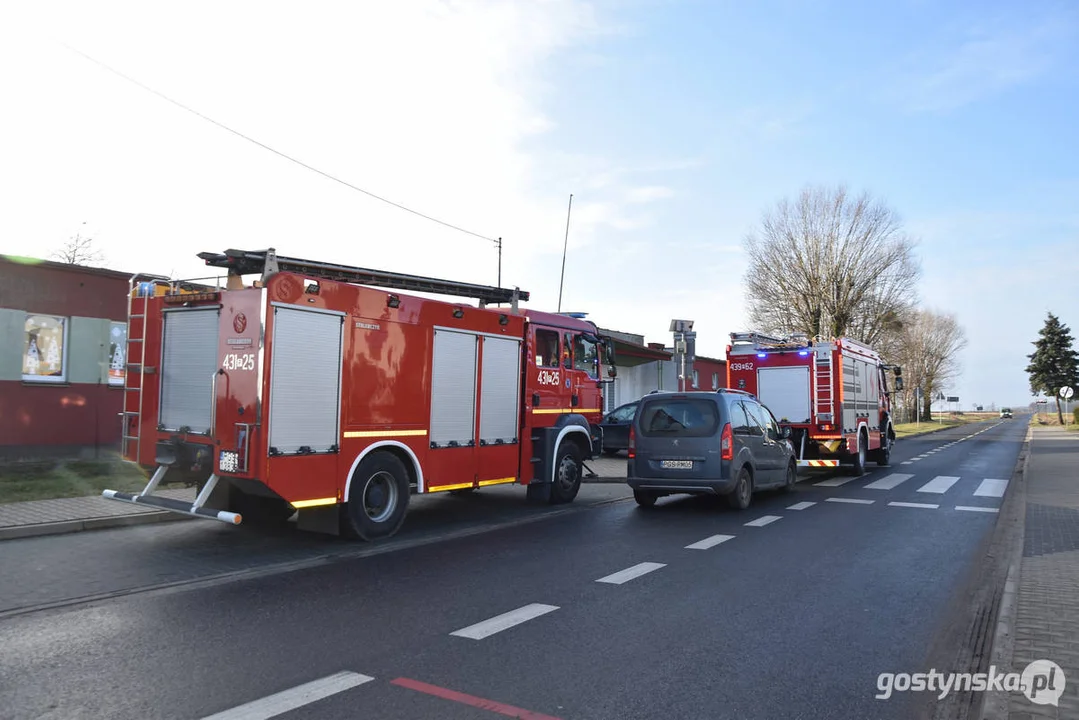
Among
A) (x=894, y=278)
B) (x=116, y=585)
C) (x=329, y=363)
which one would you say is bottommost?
(x=116, y=585)

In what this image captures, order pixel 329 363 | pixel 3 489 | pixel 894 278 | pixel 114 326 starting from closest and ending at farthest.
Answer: pixel 329 363
pixel 3 489
pixel 114 326
pixel 894 278

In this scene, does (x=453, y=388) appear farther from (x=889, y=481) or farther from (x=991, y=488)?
(x=991, y=488)

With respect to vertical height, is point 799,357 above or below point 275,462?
above

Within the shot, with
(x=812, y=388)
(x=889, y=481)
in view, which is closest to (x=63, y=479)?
(x=812, y=388)

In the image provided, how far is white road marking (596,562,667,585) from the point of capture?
684 centimetres

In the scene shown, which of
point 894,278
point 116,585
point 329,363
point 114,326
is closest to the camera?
point 116,585

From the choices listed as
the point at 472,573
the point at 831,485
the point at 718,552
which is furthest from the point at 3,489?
the point at 831,485

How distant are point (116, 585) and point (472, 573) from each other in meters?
3.02

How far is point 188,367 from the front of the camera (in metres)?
8.43

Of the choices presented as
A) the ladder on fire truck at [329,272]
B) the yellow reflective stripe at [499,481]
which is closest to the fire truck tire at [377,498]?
the yellow reflective stripe at [499,481]

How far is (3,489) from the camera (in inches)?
435

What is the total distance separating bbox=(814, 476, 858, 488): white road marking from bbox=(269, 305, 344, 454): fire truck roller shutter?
10864mm

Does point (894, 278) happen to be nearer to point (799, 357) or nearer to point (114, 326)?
point (799, 357)

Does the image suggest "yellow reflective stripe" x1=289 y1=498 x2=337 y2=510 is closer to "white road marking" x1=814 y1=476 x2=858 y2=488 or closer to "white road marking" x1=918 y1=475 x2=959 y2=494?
"white road marking" x1=814 y1=476 x2=858 y2=488
